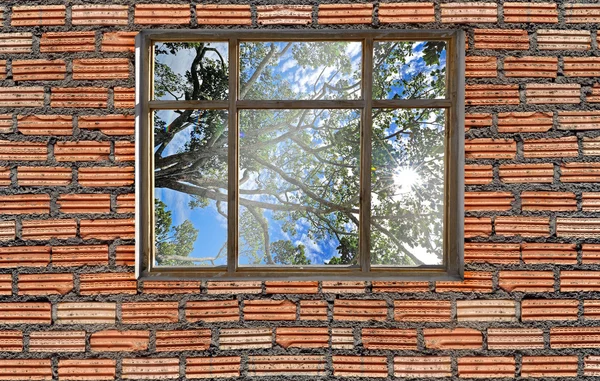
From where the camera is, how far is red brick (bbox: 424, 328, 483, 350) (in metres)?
1.97

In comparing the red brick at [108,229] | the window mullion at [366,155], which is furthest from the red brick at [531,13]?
the red brick at [108,229]

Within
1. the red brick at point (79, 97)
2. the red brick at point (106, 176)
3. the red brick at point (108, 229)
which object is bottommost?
the red brick at point (108, 229)

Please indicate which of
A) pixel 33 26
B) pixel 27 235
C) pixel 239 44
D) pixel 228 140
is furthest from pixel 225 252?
pixel 33 26

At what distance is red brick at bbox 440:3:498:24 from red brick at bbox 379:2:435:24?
88mm

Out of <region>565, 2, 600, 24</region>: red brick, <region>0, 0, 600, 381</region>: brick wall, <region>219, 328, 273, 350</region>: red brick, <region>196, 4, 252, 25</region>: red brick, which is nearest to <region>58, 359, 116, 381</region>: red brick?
<region>0, 0, 600, 381</region>: brick wall

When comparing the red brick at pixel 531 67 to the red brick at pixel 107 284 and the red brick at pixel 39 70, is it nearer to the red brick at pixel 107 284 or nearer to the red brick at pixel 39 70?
the red brick at pixel 107 284

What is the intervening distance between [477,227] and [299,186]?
1.14m

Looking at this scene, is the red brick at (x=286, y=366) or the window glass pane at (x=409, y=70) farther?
the window glass pane at (x=409, y=70)

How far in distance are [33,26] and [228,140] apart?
139 cm

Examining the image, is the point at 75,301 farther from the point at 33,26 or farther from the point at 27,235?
the point at 33,26

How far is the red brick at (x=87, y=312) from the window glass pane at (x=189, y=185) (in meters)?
0.39

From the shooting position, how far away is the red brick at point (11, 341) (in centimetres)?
197

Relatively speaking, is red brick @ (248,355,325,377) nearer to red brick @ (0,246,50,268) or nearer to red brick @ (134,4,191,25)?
red brick @ (0,246,50,268)

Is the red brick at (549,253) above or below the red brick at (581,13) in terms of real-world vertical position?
below
